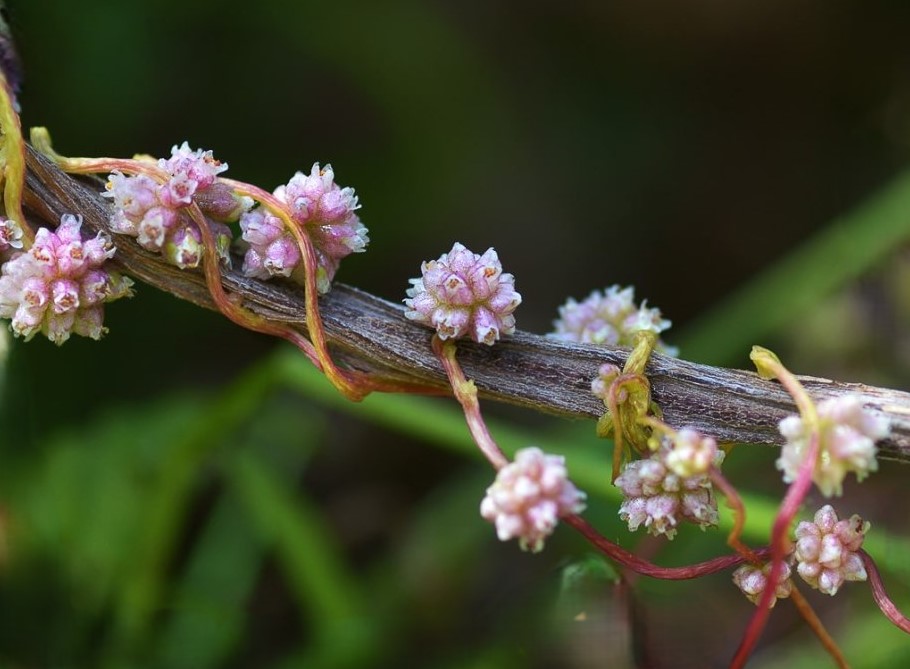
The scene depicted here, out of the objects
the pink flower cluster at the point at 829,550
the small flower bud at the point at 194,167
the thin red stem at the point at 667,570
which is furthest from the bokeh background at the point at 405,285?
the small flower bud at the point at 194,167

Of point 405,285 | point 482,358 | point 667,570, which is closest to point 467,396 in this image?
point 482,358

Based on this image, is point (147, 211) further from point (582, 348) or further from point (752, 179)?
point (752, 179)

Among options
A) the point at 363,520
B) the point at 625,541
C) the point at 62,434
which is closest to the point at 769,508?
the point at 625,541

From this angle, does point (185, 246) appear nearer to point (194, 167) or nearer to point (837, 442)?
point (194, 167)

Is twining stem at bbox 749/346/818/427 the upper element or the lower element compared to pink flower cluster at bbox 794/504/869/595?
upper

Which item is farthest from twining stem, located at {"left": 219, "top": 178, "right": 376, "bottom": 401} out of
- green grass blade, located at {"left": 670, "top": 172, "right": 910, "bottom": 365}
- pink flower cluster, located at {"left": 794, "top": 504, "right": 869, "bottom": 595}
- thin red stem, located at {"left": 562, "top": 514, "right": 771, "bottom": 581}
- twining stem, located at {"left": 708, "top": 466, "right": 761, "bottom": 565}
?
green grass blade, located at {"left": 670, "top": 172, "right": 910, "bottom": 365}

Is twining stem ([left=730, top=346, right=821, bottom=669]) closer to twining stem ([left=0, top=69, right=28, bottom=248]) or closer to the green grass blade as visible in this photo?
twining stem ([left=0, top=69, right=28, bottom=248])

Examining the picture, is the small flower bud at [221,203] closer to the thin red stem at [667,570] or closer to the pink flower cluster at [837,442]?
the thin red stem at [667,570]
